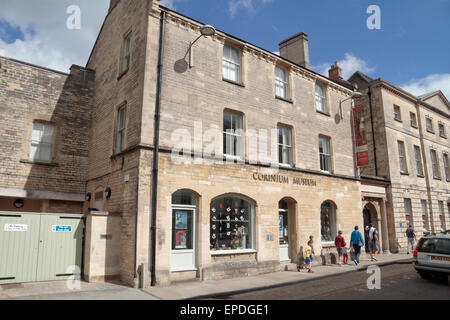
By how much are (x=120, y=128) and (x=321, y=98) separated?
1049 centimetres

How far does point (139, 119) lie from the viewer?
10703mm

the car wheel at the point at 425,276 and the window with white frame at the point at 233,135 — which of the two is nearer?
the car wheel at the point at 425,276

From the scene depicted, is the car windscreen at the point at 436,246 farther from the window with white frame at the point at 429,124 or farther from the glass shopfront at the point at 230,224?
the window with white frame at the point at 429,124

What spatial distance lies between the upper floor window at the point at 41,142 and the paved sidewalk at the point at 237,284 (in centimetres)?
792

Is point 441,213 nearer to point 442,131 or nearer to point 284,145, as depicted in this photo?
point 442,131

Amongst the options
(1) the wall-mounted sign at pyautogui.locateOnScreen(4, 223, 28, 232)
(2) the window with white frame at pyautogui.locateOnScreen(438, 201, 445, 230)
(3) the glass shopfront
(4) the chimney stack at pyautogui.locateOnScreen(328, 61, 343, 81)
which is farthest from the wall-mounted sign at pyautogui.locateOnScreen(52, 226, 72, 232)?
(2) the window with white frame at pyautogui.locateOnScreen(438, 201, 445, 230)

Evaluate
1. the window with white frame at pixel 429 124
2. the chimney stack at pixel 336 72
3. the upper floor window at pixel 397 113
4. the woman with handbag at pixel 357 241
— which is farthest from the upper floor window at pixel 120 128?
the window with white frame at pixel 429 124

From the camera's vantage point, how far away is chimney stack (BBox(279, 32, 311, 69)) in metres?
18.1

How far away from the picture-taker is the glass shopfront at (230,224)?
11.8m

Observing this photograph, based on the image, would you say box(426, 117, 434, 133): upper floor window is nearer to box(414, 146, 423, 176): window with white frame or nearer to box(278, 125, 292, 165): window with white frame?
box(414, 146, 423, 176): window with white frame

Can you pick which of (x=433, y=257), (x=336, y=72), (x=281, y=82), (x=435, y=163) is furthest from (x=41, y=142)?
(x=435, y=163)

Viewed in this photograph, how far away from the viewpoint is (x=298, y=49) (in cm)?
1842

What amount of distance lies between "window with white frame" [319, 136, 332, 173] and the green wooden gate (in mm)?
11253
